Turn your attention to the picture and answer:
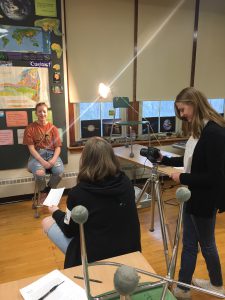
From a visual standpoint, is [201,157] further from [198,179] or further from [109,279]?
[109,279]

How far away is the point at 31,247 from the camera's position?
2562 mm

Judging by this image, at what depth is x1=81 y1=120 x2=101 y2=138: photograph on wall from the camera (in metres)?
3.84

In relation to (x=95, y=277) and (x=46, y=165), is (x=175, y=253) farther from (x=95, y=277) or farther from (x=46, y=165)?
(x=46, y=165)

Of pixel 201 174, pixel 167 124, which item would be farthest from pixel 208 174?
pixel 167 124

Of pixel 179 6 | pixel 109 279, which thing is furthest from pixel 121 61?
pixel 109 279

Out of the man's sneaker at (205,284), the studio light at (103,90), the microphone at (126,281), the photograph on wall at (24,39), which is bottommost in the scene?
the man's sneaker at (205,284)

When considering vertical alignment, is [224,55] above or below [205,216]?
above

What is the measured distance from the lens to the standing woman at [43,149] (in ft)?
10.4

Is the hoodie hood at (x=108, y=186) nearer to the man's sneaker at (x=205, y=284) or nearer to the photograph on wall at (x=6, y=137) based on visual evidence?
the man's sneaker at (x=205, y=284)

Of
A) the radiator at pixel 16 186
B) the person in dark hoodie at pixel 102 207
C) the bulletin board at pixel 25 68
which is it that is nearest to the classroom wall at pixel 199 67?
the radiator at pixel 16 186

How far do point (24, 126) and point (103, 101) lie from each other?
3.62 feet

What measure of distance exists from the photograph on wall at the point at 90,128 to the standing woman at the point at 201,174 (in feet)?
7.61

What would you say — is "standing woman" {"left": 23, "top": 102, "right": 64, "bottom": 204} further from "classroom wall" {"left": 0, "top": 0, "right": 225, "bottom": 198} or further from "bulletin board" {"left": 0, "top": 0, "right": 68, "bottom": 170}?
"classroom wall" {"left": 0, "top": 0, "right": 225, "bottom": 198}

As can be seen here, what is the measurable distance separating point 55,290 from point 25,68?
2838mm
